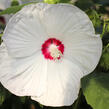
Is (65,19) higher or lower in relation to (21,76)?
higher

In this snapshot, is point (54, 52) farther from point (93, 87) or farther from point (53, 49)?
point (93, 87)

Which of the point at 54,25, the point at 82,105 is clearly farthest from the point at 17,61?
the point at 82,105

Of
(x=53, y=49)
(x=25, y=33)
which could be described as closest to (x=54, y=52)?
(x=53, y=49)

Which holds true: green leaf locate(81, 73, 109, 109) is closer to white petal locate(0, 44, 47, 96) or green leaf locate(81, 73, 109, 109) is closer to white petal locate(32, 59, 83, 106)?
white petal locate(32, 59, 83, 106)

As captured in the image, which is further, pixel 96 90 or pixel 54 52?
pixel 54 52

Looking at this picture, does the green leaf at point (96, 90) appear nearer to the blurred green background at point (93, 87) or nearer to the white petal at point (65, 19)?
the blurred green background at point (93, 87)

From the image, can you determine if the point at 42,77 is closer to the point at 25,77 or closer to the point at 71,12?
the point at 25,77
